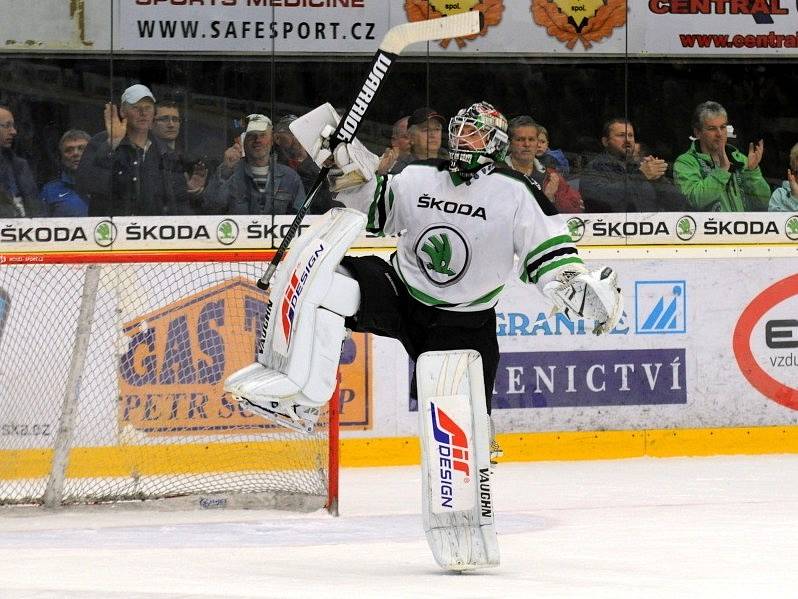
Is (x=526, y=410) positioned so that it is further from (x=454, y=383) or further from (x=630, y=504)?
(x=454, y=383)

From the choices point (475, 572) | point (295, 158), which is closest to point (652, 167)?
point (295, 158)

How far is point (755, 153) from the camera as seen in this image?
8.76 metres

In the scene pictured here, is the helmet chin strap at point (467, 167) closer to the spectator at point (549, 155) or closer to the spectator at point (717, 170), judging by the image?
the spectator at point (549, 155)

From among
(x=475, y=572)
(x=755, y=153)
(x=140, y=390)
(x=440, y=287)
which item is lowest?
(x=475, y=572)

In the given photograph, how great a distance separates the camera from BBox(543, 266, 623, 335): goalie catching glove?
458cm

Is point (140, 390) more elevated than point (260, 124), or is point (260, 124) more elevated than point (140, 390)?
point (260, 124)

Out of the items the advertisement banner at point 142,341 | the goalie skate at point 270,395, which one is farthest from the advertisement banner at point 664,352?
the goalie skate at point 270,395

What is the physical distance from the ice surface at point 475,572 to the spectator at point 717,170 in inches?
64.4

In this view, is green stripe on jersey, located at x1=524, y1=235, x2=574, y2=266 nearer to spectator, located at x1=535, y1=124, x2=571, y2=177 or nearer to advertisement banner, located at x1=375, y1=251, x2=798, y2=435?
advertisement banner, located at x1=375, y1=251, x2=798, y2=435

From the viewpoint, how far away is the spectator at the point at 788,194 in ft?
28.2

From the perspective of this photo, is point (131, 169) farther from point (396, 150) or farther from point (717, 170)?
point (717, 170)

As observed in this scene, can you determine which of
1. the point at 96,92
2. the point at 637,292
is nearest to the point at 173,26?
the point at 96,92

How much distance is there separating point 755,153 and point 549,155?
1074 millimetres

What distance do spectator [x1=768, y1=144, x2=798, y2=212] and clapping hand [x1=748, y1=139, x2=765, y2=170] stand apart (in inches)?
5.9
